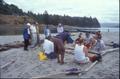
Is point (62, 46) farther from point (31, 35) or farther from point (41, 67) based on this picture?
point (31, 35)

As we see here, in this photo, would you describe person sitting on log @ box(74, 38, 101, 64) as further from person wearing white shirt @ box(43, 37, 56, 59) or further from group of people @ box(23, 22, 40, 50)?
group of people @ box(23, 22, 40, 50)

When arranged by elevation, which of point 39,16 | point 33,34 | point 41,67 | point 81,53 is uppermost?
point 33,34

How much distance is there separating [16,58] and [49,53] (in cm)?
199

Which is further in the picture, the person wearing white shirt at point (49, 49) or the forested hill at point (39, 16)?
the forested hill at point (39, 16)

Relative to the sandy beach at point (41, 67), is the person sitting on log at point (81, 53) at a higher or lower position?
higher

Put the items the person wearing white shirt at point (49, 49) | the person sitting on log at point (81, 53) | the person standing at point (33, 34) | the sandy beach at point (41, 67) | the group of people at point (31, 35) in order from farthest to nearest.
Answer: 1. the person standing at point (33, 34)
2. the group of people at point (31, 35)
3. the person wearing white shirt at point (49, 49)
4. the person sitting on log at point (81, 53)
5. the sandy beach at point (41, 67)

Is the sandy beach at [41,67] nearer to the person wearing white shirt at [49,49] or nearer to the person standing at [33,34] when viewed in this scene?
the person wearing white shirt at [49,49]

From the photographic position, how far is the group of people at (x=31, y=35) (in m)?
21.0

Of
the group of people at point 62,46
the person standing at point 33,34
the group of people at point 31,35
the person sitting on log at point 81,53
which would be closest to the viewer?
the person sitting on log at point 81,53

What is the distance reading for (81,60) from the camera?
52.2 feet

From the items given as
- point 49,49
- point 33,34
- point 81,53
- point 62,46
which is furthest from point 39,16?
point 81,53

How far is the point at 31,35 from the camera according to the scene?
21.8 metres

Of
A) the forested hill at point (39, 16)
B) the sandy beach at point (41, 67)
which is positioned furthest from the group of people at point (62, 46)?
the forested hill at point (39, 16)

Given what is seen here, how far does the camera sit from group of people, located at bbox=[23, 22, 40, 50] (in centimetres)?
2095
